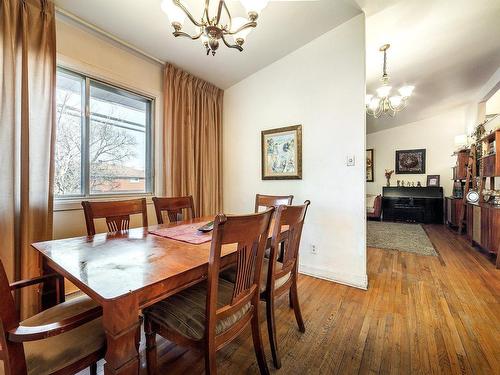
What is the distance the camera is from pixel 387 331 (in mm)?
1666

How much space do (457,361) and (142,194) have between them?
3.01 meters

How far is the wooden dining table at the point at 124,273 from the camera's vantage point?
748mm

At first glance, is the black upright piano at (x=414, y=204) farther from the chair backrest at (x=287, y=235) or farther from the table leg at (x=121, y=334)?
the table leg at (x=121, y=334)

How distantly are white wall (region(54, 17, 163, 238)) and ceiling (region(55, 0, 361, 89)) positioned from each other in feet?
0.47

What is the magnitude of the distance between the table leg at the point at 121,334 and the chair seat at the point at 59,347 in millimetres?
201

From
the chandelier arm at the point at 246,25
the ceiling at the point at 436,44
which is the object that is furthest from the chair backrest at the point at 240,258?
the ceiling at the point at 436,44

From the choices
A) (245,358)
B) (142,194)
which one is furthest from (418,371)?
(142,194)

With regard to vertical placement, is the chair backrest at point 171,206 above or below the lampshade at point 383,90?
below

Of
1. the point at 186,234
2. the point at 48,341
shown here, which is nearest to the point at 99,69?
the point at 186,234

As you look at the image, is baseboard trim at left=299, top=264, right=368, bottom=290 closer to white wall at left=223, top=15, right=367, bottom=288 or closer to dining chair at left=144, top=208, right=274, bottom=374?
white wall at left=223, top=15, right=367, bottom=288

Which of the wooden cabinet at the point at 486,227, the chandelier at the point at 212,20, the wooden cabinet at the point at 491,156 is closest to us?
the chandelier at the point at 212,20

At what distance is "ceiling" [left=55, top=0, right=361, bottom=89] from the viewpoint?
1.99m

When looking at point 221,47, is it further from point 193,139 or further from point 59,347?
point 59,347

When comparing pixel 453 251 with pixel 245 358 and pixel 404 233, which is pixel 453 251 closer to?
pixel 404 233
